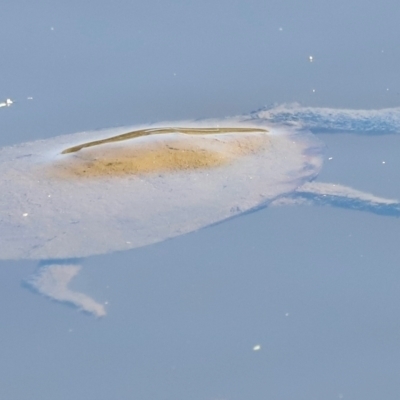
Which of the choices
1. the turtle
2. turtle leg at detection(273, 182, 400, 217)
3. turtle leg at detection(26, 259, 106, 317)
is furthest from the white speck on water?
turtle leg at detection(273, 182, 400, 217)

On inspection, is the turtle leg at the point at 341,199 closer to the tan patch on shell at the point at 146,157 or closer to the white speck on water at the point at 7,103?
the tan patch on shell at the point at 146,157

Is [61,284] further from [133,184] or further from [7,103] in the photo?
[7,103]

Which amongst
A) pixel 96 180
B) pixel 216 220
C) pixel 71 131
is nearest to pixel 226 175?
pixel 216 220

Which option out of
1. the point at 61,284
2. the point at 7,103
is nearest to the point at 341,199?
the point at 61,284

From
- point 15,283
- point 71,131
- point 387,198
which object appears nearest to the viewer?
point 15,283

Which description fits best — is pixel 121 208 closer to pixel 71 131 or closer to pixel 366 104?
pixel 71 131

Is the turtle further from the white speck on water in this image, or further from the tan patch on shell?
the white speck on water

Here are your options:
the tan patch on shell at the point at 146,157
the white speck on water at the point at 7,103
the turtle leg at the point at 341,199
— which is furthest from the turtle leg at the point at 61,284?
the white speck on water at the point at 7,103
